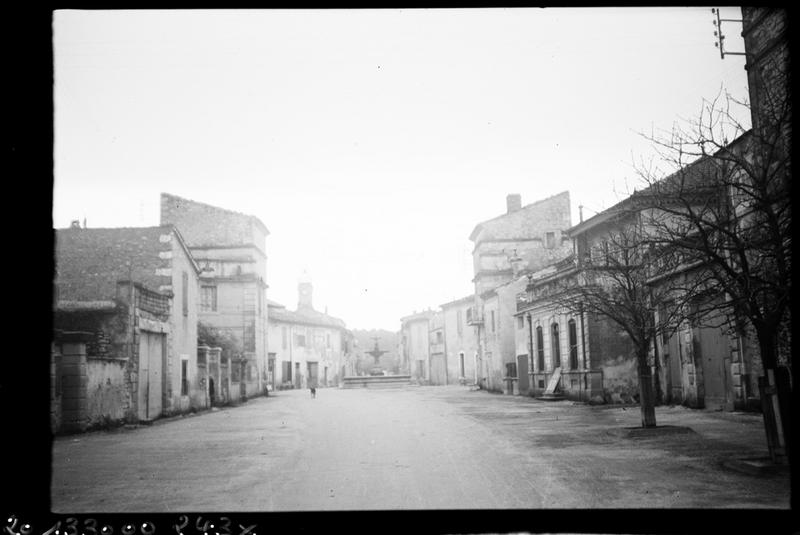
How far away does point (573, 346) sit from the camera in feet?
86.9

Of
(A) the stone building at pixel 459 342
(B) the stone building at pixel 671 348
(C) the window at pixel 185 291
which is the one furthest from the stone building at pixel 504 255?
(C) the window at pixel 185 291

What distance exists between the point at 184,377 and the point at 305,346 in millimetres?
35816

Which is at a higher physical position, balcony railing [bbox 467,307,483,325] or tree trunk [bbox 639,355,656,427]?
balcony railing [bbox 467,307,483,325]

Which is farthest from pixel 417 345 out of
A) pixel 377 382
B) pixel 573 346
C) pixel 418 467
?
pixel 418 467

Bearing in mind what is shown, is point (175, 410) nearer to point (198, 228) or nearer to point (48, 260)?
point (48, 260)

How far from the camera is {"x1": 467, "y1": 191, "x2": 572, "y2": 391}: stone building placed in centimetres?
3891

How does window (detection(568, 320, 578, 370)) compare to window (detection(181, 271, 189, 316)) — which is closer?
window (detection(181, 271, 189, 316))

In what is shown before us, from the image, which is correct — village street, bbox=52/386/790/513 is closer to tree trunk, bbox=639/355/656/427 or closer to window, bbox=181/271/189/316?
tree trunk, bbox=639/355/656/427

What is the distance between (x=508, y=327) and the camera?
124ft

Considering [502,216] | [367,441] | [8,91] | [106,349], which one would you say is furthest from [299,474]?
[502,216]

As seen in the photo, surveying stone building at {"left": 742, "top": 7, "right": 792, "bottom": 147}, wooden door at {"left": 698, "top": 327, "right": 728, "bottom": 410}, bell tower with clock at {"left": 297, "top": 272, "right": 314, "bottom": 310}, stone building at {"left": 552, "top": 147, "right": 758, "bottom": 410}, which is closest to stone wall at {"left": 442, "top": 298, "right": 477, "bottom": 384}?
bell tower with clock at {"left": 297, "top": 272, "right": 314, "bottom": 310}

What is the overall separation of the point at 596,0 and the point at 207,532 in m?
5.71

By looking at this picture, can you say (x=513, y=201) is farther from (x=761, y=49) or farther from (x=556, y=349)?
(x=761, y=49)

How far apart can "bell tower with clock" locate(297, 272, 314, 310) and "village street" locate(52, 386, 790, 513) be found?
54174 mm
